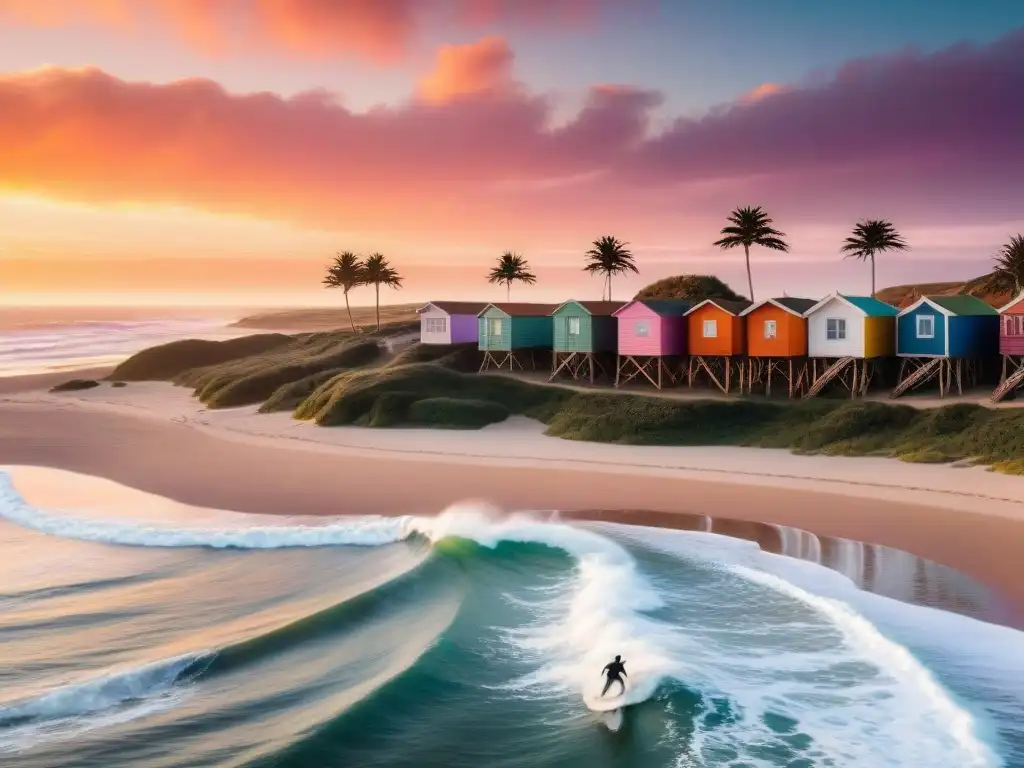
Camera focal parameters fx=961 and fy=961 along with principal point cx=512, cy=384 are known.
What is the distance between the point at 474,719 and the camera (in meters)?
13.3

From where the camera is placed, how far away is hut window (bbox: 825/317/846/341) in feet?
150

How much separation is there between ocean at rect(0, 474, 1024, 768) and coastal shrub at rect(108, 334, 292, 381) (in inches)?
2892

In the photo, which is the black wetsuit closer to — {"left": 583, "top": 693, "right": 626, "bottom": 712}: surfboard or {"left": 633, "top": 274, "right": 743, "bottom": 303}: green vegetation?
{"left": 583, "top": 693, "right": 626, "bottom": 712}: surfboard

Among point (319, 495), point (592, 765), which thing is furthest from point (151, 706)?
point (319, 495)

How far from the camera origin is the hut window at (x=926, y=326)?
1751 inches

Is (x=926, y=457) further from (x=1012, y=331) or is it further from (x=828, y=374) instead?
(x=1012, y=331)

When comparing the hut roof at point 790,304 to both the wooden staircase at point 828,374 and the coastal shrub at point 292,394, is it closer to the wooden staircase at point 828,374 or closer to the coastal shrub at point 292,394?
the wooden staircase at point 828,374

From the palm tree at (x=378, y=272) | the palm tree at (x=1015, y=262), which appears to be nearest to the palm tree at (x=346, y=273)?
the palm tree at (x=378, y=272)

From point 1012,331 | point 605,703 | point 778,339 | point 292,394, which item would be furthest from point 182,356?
point 605,703

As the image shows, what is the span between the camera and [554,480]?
32.6 m

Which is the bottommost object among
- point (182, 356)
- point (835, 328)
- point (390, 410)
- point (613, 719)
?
point (613, 719)

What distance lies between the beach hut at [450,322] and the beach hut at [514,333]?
161 inches

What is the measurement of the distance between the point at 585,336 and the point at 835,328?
47.0ft

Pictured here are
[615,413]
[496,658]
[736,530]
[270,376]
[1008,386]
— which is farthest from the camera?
[270,376]
